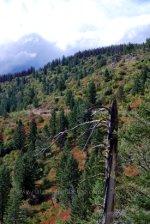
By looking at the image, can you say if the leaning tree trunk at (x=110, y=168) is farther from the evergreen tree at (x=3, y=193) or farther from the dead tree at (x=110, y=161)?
the evergreen tree at (x=3, y=193)

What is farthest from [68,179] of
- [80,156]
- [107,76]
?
[107,76]

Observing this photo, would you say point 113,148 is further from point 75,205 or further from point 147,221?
point 75,205

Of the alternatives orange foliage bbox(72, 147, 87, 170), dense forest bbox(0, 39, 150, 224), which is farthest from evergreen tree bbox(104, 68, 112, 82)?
orange foliage bbox(72, 147, 87, 170)

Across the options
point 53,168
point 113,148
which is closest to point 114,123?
point 113,148

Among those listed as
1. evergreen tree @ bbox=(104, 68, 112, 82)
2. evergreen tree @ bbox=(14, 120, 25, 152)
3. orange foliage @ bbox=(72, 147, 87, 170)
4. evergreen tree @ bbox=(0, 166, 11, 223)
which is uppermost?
evergreen tree @ bbox=(104, 68, 112, 82)

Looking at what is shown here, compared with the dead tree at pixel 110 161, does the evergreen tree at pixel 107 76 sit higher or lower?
higher

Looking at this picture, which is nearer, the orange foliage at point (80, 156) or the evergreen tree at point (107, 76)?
the orange foliage at point (80, 156)

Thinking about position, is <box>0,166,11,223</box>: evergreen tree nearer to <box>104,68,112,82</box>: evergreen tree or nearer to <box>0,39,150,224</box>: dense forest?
<box>0,39,150,224</box>: dense forest

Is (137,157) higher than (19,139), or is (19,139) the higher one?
(137,157)

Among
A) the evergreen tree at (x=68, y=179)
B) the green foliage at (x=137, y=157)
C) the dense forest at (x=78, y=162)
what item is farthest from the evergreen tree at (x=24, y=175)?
the green foliage at (x=137, y=157)

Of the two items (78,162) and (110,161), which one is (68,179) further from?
(110,161)

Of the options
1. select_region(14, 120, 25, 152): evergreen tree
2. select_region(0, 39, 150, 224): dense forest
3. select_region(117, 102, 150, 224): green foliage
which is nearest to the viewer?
Answer: select_region(0, 39, 150, 224): dense forest

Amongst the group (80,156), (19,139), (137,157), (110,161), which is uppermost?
(110,161)

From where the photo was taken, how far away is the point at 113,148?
471 inches
